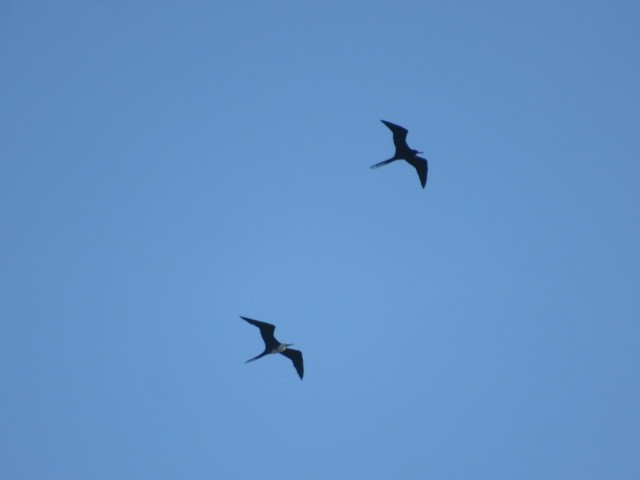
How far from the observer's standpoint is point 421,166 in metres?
17.4

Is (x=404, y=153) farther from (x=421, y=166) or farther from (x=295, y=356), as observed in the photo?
(x=295, y=356)

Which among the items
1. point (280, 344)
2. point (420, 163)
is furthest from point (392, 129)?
point (280, 344)

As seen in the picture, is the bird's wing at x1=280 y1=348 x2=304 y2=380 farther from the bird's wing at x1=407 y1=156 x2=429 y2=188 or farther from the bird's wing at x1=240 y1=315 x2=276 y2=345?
the bird's wing at x1=407 y1=156 x2=429 y2=188

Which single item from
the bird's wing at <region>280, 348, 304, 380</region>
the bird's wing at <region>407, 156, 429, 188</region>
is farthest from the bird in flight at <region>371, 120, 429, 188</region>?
the bird's wing at <region>280, 348, 304, 380</region>

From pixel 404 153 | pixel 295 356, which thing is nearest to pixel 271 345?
pixel 295 356

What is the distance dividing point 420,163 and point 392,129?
1535 millimetres

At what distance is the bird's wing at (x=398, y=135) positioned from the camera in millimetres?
16172

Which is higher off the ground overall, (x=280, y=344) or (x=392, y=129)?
(x=392, y=129)

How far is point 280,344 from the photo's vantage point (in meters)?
17.8

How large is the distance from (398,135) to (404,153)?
653 mm

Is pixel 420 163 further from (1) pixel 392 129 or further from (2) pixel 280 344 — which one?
(2) pixel 280 344

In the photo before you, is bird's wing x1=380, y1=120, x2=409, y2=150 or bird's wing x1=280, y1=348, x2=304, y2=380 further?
bird's wing x1=280, y1=348, x2=304, y2=380

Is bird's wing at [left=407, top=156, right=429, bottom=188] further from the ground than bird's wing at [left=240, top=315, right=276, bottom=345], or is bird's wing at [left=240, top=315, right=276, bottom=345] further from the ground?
bird's wing at [left=407, top=156, right=429, bottom=188]

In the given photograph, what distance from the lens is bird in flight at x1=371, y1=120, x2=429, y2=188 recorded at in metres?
16.2
